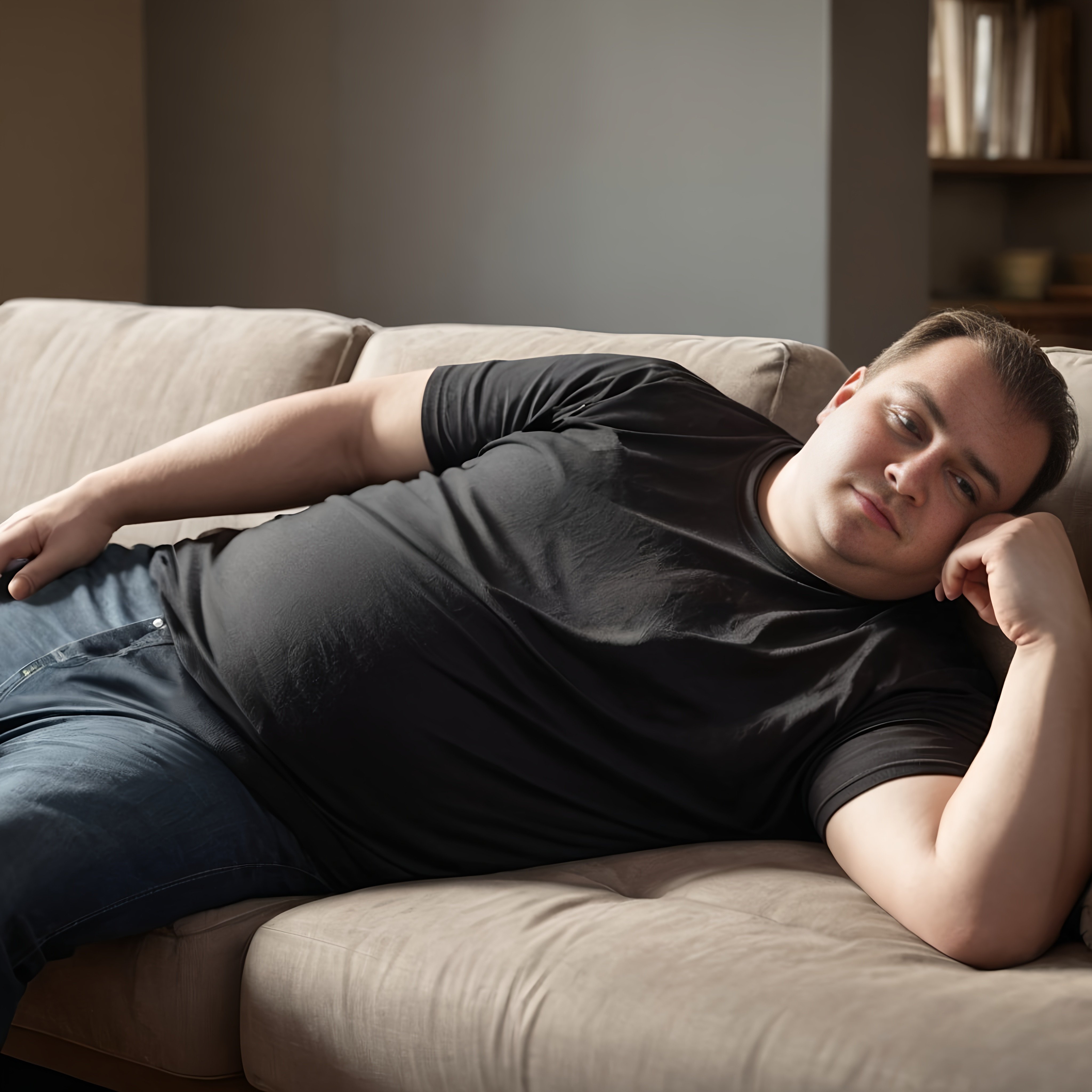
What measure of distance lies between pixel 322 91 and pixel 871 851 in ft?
9.96

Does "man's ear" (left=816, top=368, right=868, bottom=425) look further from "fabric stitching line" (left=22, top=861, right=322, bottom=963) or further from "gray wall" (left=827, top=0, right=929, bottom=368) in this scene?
"gray wall" (left=827, top=0, right=929, bottom=368)

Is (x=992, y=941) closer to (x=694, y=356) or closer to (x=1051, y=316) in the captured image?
(x=694, y=356)

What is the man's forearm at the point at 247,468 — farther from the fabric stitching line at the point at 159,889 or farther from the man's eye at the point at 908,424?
the man's eye at the point at 908,424

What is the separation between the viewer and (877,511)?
122 cm

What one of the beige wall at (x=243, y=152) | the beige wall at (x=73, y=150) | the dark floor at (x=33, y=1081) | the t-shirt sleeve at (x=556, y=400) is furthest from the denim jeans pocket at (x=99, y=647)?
the beige wall at (x=73, y=150)

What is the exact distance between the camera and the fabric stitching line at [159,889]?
1059mm

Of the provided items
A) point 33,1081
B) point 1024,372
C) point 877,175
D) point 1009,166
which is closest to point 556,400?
point 1024,372

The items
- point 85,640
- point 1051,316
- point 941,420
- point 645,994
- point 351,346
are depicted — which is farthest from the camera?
point 1051,316

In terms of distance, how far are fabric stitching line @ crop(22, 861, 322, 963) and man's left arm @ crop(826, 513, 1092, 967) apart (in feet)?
1.73

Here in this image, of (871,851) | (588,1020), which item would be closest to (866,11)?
(871,851)

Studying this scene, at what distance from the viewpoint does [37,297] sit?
11.9ft

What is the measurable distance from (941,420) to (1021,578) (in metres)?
0.19

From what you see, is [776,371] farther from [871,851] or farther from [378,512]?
[871,851]

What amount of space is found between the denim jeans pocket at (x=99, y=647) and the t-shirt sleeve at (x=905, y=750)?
2.30ft
